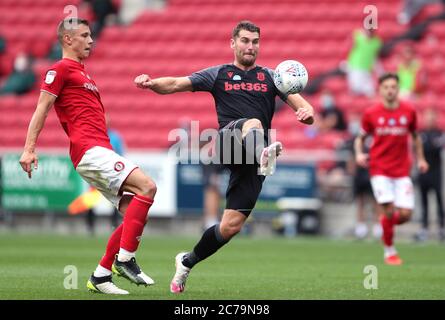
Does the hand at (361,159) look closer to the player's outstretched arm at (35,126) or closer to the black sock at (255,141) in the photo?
the black sock at (255,141)

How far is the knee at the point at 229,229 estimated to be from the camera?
347 inches

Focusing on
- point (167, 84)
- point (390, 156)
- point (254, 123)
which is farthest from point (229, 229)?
point (390, 156)

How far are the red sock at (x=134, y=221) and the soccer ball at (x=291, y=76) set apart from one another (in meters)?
1.51

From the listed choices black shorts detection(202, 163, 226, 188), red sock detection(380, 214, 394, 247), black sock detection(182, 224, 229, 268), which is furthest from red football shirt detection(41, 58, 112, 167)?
black shorts detection(202, 163, 226, 188)

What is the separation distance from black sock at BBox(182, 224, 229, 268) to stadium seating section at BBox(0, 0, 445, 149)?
13279 millimetres

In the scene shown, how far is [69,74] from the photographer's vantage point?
858cm

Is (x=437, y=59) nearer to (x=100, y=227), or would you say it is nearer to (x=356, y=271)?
(x=100, y=227)

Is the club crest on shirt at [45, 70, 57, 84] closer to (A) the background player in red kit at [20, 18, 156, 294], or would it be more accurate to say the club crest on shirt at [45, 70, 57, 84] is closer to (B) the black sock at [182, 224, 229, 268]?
(A) the background player in red kit at [20, 18, 156, 294]

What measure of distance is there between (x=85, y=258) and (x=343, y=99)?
1104 cm

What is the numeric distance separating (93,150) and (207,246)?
129 cm

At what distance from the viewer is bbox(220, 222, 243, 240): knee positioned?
8.81 m

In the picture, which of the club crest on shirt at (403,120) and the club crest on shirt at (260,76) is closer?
the club crest on shirt at (260,76)

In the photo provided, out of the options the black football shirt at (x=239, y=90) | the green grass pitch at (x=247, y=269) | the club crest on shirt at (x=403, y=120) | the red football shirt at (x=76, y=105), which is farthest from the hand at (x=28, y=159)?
the club crest on shirt at (x=403, y=120)

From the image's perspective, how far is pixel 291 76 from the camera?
883 centimetres
